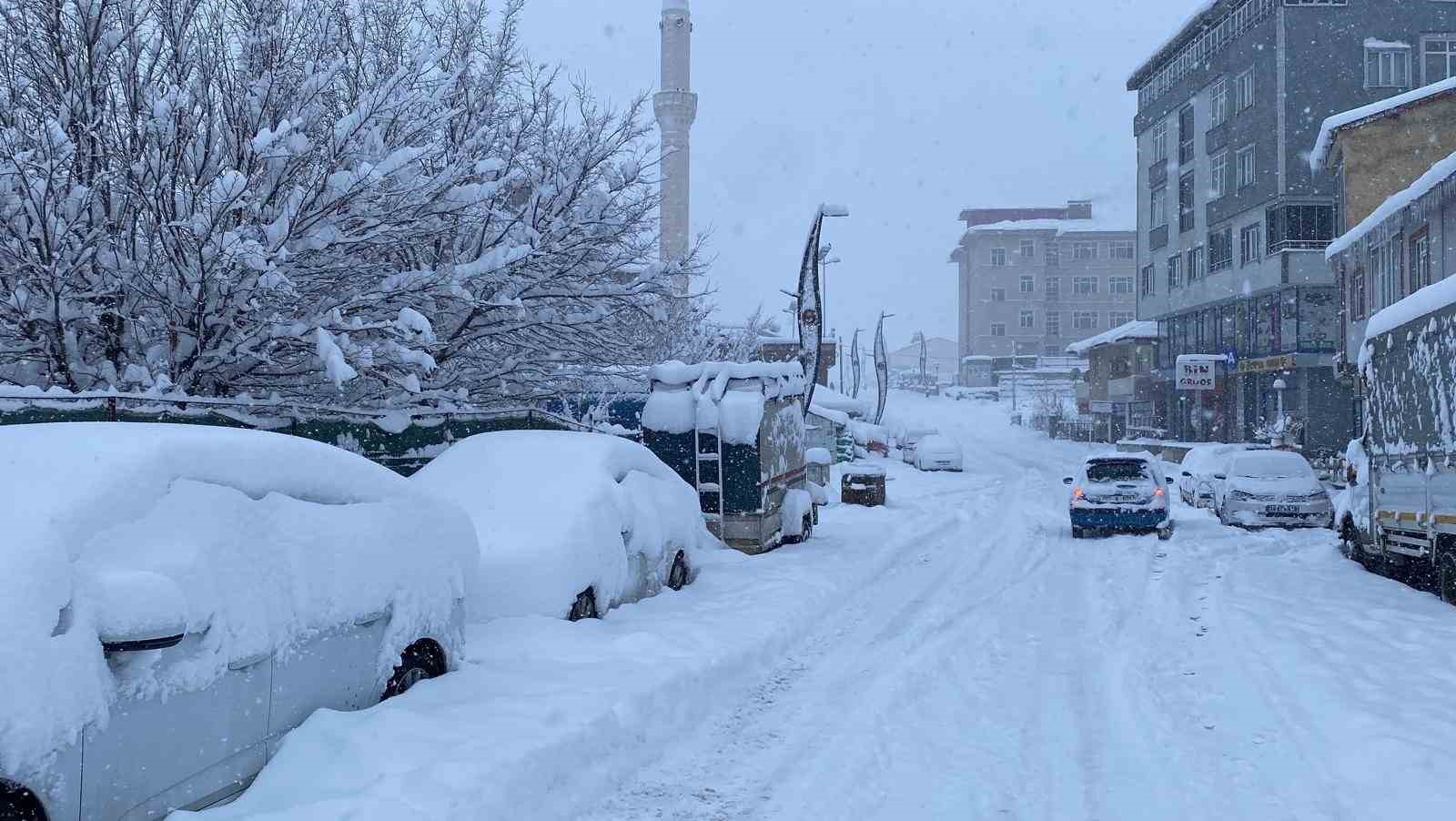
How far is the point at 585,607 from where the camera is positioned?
891 centimetres

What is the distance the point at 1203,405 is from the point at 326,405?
1923 inches

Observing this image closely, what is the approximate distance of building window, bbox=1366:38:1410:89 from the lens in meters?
42.6

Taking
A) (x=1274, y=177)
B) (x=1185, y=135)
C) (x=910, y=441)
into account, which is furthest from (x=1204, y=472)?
(x=1185, y=135)

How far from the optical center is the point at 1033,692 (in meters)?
7.64

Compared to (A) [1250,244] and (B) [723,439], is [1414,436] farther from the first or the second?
(A) [1250,244]

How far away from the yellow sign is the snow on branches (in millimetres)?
35288

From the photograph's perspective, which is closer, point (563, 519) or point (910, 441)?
point (563, 519)

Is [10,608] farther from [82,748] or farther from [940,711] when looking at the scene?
[940,711]

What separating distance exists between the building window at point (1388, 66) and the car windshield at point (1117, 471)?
32.2 metres

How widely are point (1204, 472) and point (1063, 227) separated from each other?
89.8m

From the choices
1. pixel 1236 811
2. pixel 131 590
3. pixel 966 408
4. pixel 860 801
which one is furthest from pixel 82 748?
pixel 966 408

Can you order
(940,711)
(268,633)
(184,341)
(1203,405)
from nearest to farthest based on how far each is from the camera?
(268,633) < (940,711) < (184,341) < (1203,405)

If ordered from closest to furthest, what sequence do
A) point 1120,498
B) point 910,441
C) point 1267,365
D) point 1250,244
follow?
point 1120,498 → point 1267,365 → point 1250,244 → point 910,441

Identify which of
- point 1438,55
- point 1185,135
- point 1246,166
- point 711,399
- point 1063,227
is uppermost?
point 1063,227
